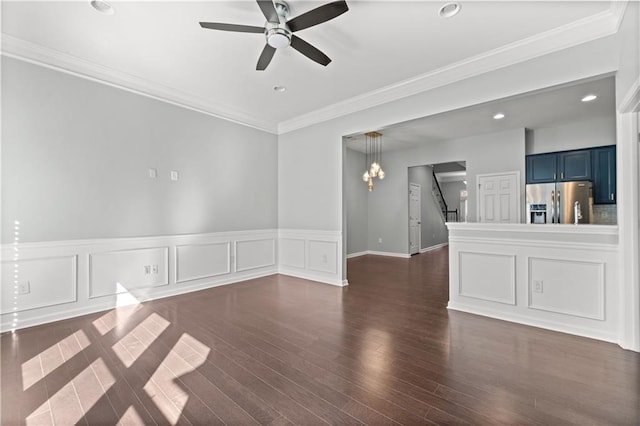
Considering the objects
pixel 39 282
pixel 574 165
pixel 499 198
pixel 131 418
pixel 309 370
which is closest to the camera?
pixel 131 418

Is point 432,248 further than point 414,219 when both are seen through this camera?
Yes

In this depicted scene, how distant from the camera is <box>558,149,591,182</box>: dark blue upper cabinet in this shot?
5477 mm

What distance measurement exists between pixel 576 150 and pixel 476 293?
4.32 m

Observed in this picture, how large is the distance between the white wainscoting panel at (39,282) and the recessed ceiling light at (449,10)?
487 cm

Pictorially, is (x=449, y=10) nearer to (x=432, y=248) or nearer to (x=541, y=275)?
(x=541, y=275)

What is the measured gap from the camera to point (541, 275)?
3139 millimetres

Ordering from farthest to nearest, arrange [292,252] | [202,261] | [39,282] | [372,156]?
[372,156] → [292,252] → [202,261] → [39,282]

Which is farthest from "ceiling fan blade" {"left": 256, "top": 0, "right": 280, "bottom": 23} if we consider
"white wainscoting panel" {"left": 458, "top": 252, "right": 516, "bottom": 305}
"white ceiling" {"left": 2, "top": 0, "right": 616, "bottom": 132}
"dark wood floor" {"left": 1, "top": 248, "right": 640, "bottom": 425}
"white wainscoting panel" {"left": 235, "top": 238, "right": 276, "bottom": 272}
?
"white wainscoting panel" {"left": 235, "top": 238, "right": 276, "bottom": 272}

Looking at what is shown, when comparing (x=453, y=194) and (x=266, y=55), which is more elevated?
(x=266, y=55)

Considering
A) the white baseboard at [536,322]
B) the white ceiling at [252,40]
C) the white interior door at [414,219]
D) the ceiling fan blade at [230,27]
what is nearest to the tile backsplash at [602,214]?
the white baseboard at [536,322]

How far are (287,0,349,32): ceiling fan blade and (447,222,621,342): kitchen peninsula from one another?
2.80 metres

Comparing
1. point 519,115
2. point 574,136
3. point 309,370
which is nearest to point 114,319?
point 309,370

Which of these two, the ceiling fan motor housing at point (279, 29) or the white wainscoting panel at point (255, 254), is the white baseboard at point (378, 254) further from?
the ceiling fan motor housing at point (279, 29)

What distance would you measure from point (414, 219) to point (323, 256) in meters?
4.47
